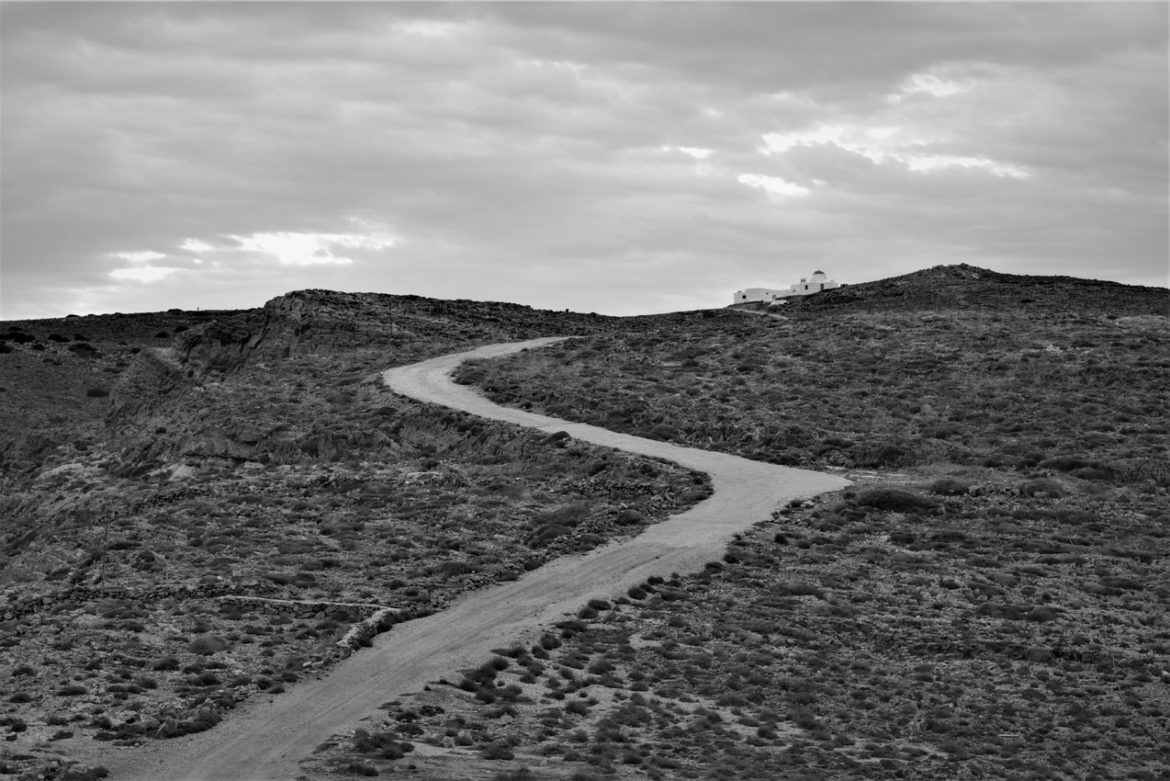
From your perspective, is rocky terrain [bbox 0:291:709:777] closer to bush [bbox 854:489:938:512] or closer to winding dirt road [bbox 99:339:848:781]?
winding dirt road [bbox 99:339:848:781]

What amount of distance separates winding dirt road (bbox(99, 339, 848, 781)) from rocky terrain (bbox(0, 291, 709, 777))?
610 mm

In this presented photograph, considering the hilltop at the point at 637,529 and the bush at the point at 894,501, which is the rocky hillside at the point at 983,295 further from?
the bush at the point at 894,501

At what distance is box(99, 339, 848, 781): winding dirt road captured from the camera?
20.4m

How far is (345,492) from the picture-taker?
42.4m

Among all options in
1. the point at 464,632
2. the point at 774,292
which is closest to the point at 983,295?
the point at 774,292

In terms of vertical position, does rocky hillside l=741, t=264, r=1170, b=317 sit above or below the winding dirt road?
above

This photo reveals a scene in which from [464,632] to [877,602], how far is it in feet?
32.6

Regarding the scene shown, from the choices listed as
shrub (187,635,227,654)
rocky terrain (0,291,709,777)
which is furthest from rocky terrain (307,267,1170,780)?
shrub (187,635,227,654)

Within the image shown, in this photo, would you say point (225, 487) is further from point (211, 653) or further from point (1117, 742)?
point (1117, 742)

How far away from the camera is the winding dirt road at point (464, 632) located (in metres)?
20.4

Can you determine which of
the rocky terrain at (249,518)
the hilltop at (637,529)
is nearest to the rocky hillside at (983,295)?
the hilltop at (637,529)

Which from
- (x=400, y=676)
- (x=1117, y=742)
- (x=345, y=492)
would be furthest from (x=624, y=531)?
(x=1117, y=742)

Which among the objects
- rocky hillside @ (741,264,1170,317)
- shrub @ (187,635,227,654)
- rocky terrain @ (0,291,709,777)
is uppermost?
rocky hillside @ (741,264,1170,317)

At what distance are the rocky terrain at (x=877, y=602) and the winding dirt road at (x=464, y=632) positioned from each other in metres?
0.71
